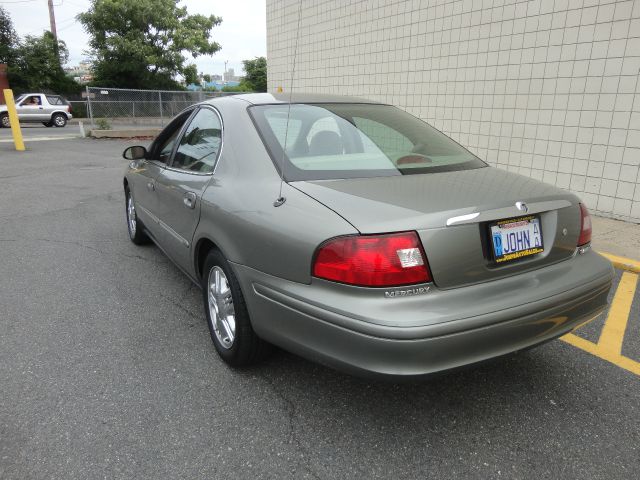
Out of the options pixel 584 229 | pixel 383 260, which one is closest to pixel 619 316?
pixel 584 229

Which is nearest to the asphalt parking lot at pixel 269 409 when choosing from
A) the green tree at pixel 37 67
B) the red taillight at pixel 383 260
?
the red taillight at pixel 383 260

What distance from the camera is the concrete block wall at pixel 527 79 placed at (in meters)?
5.64

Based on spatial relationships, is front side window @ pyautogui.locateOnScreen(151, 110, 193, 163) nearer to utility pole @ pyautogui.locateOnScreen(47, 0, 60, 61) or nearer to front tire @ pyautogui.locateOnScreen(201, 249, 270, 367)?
front tire @ pyautogui.locateOnScreen(201, 249, 270, 367)

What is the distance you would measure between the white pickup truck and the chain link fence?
23.3ft

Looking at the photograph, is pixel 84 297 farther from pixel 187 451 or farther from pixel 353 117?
pixel 353 117

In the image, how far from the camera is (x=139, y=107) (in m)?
18.8

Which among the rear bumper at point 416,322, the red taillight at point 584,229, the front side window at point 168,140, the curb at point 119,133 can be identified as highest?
the front side window at point 168,140

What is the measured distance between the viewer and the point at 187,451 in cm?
212

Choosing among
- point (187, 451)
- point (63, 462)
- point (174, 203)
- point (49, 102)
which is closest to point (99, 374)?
point (63, 462)

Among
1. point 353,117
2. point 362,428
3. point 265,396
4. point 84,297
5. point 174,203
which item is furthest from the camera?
point 84,297

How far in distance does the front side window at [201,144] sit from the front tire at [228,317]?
2.11 ft

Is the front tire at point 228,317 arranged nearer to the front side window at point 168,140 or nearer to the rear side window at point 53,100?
the front side window at point 168,140

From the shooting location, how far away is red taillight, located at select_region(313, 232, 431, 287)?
1.94 metres

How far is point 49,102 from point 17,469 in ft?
87.2
